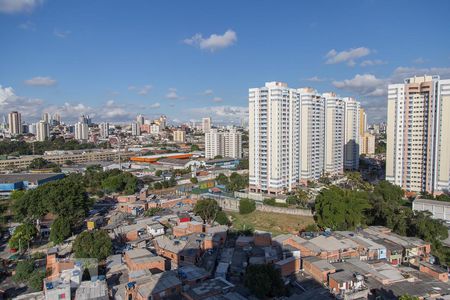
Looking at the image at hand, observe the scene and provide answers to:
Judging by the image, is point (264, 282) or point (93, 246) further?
point (93, 246)

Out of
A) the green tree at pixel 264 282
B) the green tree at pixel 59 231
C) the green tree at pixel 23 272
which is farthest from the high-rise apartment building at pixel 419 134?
the green tree at pixel 23 272

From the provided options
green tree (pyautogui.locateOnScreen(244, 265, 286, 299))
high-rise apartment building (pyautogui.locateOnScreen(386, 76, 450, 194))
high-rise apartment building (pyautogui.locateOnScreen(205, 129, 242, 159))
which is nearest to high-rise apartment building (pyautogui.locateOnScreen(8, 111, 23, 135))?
high-rise apartment building (pyautogui.locateOnScreen(205, 129, 242, 159))

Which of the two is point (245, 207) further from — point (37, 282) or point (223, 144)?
point (223, 144)

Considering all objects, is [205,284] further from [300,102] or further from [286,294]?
[300,102]

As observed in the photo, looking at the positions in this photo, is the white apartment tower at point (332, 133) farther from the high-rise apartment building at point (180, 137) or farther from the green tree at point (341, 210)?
the high-rise apartment building at point (180, 137)

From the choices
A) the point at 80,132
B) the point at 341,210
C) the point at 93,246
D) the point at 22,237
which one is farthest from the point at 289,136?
the point at 80,132

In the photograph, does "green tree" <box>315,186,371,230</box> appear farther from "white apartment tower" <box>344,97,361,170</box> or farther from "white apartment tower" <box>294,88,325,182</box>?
"white apartment tower" <box>344,97,361,170</box>
